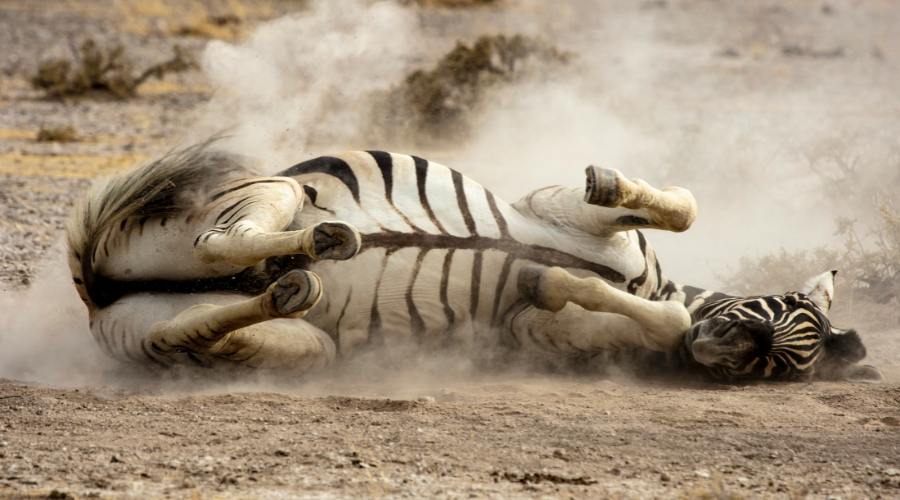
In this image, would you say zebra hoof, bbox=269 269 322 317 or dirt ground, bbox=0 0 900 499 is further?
zebra hoof, bbox=269 269 322 317

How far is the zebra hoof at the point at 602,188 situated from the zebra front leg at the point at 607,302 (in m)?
0.31

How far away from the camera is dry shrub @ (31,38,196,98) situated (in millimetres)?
14680

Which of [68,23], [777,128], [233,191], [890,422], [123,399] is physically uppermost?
[68,23]

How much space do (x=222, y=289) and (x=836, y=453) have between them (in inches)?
90.1


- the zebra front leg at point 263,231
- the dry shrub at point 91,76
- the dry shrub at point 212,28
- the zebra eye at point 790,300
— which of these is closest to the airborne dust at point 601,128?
the zebra front leg at point 263,231

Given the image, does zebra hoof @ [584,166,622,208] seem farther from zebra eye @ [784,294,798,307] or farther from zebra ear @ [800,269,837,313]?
zebra ear @ [800,269,837,313]

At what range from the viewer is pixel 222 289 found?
189 inches

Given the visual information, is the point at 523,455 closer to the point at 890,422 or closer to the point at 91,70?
the point at 890,422

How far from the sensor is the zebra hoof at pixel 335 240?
4.34m

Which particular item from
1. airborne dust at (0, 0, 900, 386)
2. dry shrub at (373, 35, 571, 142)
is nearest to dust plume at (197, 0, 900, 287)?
airborne dust at (0, 0, 900, 386)

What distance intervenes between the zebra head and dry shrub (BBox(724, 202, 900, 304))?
5.16ft

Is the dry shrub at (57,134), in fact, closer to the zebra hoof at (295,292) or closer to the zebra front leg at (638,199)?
the zebra front leg at (638,199)

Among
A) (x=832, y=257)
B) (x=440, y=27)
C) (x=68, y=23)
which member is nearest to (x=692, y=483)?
(x=832, y=257)

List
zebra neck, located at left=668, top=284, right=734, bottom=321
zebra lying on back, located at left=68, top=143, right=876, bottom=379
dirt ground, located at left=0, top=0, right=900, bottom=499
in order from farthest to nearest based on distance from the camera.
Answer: zebra neck, located at left=668, top=284, right=734, bottom=321 < zebra lying on back, located at left=68, top=143, right=876, bottom=379 < dirt ground, located at left=0, top=0, right=900, bottom=499
